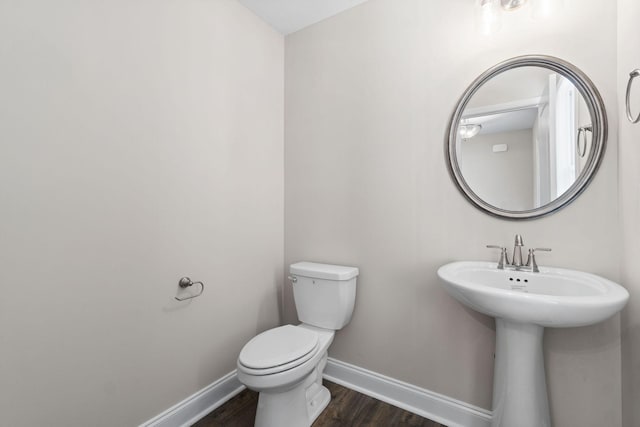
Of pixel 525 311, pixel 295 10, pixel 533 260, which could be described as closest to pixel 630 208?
pixel 533 260

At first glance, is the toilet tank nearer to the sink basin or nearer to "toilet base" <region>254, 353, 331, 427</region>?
"toilet base" <region>254, 353, 331, 427</region>

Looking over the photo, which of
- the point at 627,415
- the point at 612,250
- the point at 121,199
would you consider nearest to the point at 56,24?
the point at 121,199

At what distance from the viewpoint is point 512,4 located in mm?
1336

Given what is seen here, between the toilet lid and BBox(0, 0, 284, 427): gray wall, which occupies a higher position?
BBox(0, 0, 284, 427): gray wall

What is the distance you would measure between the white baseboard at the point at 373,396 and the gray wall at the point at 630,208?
0.60 metres

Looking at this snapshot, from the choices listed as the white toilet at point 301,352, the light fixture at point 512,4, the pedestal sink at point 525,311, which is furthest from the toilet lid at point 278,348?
the light fixture at point 512,4

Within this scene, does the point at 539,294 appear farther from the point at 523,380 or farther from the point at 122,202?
the point at 122,202

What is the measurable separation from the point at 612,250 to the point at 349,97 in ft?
5.03

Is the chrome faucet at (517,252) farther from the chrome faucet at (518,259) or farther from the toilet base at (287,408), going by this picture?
the toilet base at (287,408)

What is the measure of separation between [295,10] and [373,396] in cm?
252

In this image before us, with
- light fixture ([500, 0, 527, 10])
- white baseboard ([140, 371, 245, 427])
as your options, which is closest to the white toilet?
white baseboard ([140, 371, 245, 427])

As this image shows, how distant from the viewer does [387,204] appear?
1.71 metres

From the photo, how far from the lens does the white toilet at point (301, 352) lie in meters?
1.27

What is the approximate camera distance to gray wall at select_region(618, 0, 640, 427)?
1.02 meters
